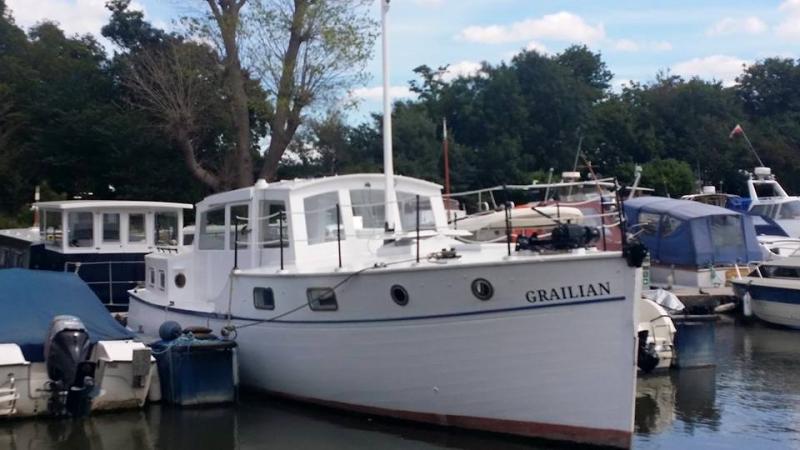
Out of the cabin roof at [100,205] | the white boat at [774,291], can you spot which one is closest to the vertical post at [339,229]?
the cabin roof at [100,205]

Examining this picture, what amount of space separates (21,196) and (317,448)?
2828cm

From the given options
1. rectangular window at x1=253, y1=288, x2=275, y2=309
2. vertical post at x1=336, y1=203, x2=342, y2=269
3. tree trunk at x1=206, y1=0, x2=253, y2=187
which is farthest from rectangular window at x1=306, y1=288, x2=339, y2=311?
tree trunk at x1=206, y1=0, x2=253, y2=187

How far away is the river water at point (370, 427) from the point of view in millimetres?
12445

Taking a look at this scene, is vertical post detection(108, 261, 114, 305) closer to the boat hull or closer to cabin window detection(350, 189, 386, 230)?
cabin window detection(350, 189, 386, 230)

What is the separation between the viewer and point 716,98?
2131 inches

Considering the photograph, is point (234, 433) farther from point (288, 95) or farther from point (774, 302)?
point (288, 95)

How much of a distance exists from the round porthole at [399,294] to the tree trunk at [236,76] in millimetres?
18025

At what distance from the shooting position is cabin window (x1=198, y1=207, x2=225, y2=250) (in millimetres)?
16219

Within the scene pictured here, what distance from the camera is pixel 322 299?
13.5m

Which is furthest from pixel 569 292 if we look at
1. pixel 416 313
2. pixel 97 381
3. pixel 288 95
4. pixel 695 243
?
pixel 288 95

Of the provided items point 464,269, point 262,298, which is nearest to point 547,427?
point 464,269

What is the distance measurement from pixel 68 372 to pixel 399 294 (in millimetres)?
4626

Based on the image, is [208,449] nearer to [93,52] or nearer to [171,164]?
[171,164]

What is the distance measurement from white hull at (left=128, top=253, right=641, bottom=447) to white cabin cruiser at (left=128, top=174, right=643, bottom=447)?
16mm
